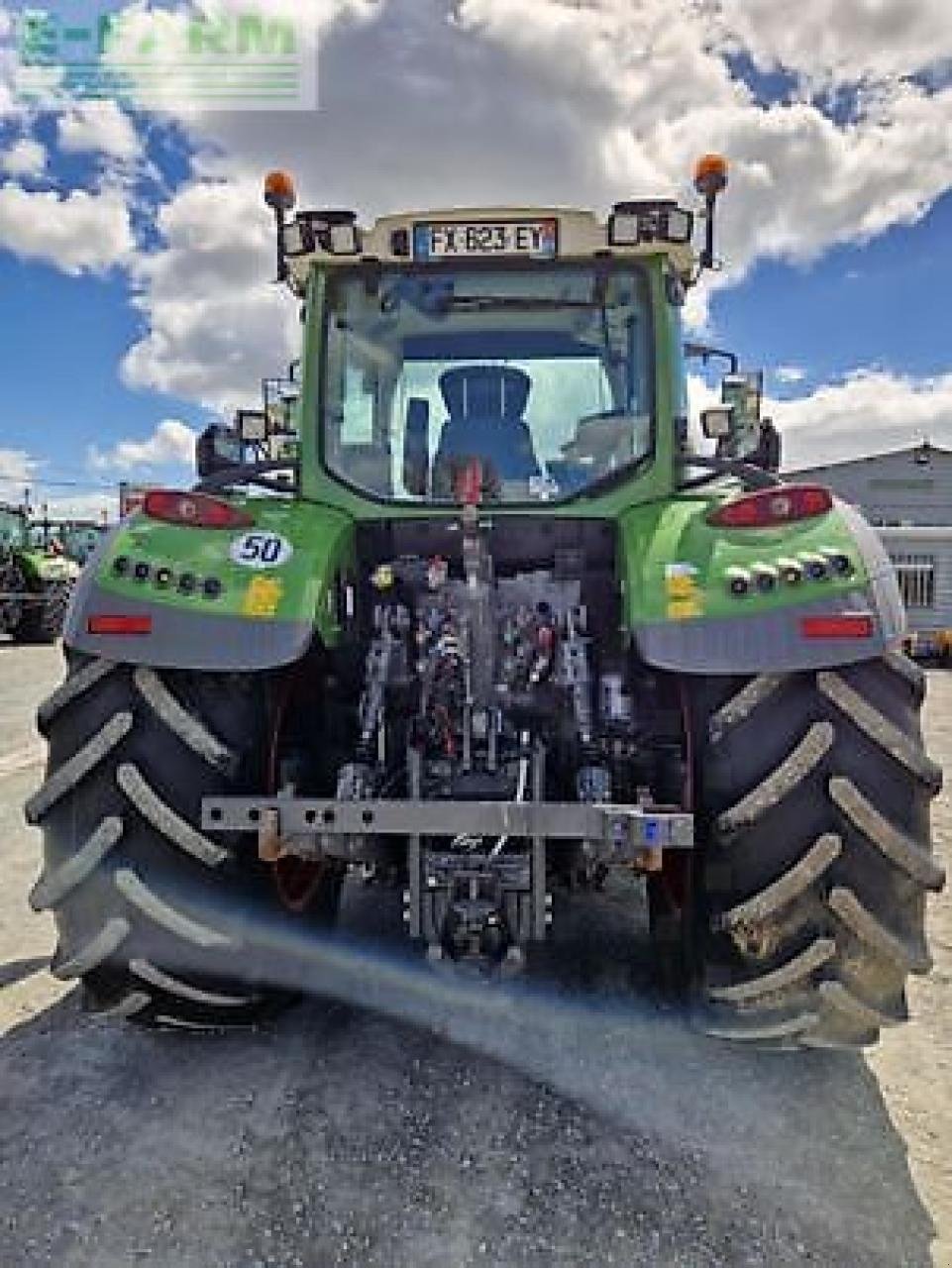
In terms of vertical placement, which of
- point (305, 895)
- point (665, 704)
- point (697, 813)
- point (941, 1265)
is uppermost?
point (665, 704)

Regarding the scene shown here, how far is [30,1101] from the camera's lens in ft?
8.74

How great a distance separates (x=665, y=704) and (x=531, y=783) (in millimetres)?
484

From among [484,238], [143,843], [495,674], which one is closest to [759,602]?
[495,674]

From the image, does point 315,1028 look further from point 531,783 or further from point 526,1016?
point 531,783

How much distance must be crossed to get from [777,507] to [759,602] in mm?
354

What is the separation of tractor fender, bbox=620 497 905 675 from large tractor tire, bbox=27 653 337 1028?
3.72 feet

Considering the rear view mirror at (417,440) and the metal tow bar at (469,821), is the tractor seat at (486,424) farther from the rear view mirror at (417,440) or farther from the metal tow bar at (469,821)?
the metal tow bar at (469,821)

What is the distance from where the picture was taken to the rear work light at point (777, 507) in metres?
2.76

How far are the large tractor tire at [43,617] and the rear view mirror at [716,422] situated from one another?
15013mm

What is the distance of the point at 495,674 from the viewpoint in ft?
9.90

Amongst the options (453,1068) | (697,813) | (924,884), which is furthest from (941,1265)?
(453,1068)

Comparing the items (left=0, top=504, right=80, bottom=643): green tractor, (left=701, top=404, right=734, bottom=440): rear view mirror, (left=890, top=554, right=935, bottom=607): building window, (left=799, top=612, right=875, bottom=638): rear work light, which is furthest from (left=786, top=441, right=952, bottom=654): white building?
(left=799, top=612, right=875, bottom=638): rear work light

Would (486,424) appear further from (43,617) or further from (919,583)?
(919,583)

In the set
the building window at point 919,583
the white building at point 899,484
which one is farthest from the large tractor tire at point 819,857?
the white building at point 899,484
